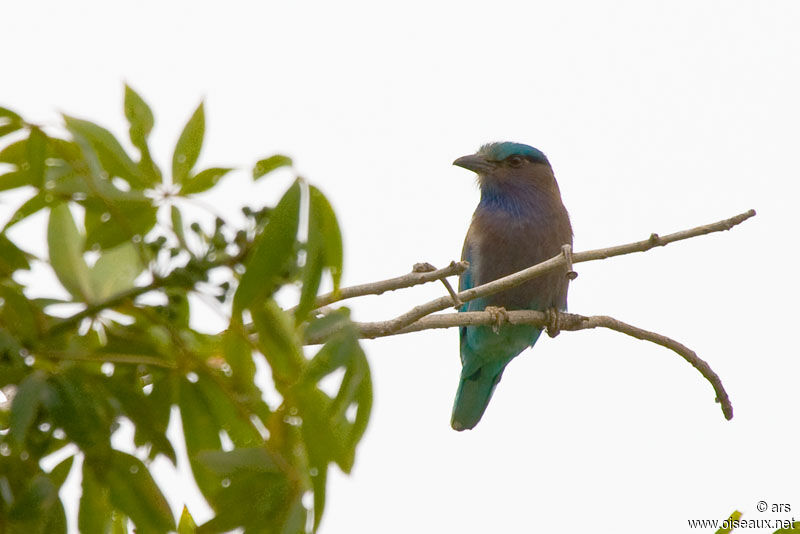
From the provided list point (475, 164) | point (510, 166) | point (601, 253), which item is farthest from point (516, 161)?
point (601, 253)

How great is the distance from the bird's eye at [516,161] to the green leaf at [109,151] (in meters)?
5.98

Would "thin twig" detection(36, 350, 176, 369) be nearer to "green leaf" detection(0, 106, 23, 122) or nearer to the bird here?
"green leaf" detection(0, 106, 23, 122)

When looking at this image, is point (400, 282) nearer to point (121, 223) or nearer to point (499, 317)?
point (499, 317)

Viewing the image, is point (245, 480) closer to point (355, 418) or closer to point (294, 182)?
point (355, 418)

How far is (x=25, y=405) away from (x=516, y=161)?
6.28 m

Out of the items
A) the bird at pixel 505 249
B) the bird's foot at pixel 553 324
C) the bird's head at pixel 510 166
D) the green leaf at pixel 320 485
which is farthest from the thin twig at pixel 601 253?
the bird's head at pixel 510 166

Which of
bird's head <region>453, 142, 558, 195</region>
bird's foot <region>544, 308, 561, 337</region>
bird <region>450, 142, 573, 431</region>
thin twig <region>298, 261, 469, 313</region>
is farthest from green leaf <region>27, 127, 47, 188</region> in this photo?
bird's head <region>453, 142, 558, 195</region>

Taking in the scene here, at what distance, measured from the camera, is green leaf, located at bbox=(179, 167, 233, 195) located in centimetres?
170

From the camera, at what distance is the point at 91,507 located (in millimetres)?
1774

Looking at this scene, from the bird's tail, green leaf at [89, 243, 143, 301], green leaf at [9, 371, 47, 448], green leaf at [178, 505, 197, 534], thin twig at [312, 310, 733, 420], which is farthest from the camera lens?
the bird's tail

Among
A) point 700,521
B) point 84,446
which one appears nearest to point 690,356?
point 700,521

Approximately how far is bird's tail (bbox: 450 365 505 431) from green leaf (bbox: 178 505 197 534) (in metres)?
4.93

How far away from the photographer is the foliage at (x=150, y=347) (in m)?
1.50

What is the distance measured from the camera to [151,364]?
1.60 metres
